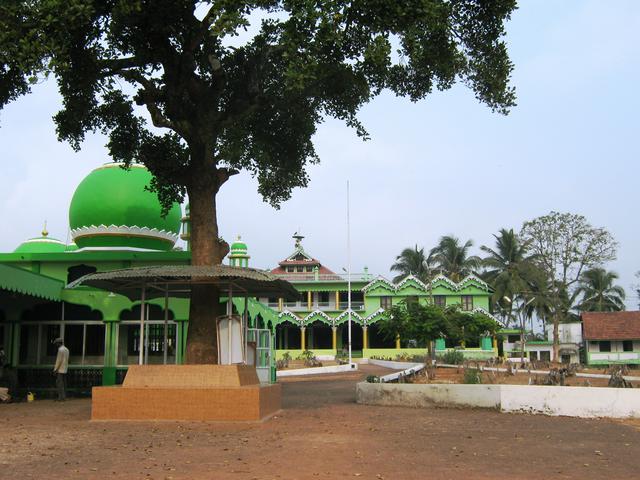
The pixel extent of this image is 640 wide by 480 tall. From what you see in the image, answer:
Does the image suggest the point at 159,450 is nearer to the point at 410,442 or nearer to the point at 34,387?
the point at 410,442

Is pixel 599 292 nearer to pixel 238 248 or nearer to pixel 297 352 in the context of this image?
pixel 297 352

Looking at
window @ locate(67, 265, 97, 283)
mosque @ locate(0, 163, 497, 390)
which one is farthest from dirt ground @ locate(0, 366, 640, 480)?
window @ locate(67, 265, 97, 283)

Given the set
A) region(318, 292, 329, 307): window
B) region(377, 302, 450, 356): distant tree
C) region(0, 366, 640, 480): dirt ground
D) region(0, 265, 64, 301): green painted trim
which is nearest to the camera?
region(0, 366, 640, 480): dirt ground

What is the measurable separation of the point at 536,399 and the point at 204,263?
7.57 metres

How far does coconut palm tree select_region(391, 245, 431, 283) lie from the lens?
59.1m

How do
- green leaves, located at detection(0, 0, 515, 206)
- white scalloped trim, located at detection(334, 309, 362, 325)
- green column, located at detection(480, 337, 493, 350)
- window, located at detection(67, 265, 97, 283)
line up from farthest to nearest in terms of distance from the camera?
white scalloped trim, located at detection(334, 309, 362, 325) → green column, located at detection(480, 337, 493, 350) → window, located at detection(67, 265, 97, 283) → green leaves, located at detection(0, 0, 515, 206)

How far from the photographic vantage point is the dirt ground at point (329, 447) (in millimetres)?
7922

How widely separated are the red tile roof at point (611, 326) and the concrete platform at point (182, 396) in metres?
35.8

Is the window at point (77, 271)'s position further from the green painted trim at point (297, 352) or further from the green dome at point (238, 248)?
the green painted trim at point (297, 352)

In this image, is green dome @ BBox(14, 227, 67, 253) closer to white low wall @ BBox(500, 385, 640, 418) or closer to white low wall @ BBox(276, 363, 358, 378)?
white low wall @ BBox(276, 363, 358, 378)

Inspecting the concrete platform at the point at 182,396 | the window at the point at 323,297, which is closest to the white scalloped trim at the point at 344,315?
the window at the point at 323,297

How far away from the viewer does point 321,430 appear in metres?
11.5

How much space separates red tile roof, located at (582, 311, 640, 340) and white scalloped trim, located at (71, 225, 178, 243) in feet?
102

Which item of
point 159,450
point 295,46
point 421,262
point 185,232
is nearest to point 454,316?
point 185,232
